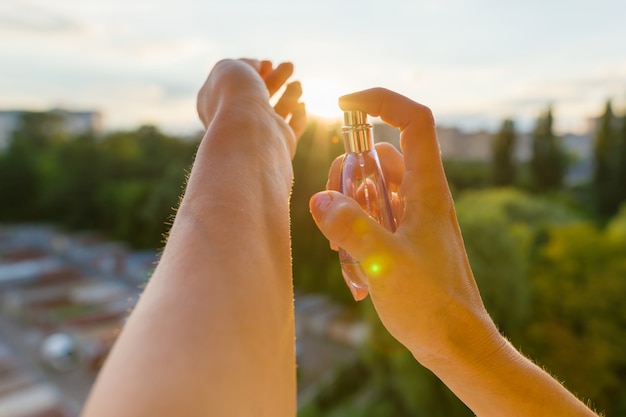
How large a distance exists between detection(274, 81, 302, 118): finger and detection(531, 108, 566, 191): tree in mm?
13064

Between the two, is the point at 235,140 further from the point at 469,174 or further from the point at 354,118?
the point at 469,174

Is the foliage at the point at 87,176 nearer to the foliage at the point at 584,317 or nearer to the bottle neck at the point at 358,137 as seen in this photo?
the foliage at the point at 584,317

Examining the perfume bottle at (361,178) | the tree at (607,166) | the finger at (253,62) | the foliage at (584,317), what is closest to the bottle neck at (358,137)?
the perfume bottle at (361,178)

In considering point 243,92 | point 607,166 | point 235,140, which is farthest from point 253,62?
point 607,166

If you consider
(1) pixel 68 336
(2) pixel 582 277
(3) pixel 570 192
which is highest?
(2) pixel 582 277

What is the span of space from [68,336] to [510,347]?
8106mm

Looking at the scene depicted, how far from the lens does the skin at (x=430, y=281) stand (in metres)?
0.60

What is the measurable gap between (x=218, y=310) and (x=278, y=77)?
0.63 m

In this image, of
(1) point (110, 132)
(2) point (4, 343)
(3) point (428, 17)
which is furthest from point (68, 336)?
(1) point (110, 132)

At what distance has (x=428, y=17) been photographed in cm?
171

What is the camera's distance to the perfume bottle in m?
0.68

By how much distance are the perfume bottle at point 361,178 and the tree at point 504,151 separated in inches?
519

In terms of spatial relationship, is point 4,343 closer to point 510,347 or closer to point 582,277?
point 582,277

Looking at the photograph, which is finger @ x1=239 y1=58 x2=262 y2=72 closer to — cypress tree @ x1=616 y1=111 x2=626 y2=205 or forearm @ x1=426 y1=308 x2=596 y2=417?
forearm @ x1=426 y1=308 x2=596 y2=417
